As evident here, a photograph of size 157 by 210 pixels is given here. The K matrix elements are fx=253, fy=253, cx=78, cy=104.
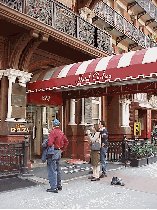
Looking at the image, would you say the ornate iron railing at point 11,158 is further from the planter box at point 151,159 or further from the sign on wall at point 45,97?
the planter box at point 151,159

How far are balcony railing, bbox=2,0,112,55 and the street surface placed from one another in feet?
19.0

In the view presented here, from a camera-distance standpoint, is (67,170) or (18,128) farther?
(67,170)

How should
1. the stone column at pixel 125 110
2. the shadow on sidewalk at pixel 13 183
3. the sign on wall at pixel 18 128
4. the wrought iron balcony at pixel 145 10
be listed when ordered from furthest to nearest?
1. the wrought iron balcony at pixel 145 10
2. the stone column at pixel 125 110
3. the sign on wall at pixel 18 128
4. the shadow on sidewalk at pixel 13 183

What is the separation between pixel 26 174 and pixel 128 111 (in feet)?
33.6

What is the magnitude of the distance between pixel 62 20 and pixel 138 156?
661cm

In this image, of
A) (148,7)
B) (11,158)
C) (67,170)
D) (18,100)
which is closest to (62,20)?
(18,100)

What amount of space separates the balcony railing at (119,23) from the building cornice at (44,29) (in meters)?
5.13

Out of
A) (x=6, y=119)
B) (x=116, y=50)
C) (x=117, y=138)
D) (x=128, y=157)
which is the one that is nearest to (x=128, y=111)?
(x=117, y=138)

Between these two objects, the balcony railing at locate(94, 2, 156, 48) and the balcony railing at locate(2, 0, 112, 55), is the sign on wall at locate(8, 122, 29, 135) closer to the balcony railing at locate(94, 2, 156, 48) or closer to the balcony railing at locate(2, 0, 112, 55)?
the balcony railing at locate(2, 0, 112, 55)

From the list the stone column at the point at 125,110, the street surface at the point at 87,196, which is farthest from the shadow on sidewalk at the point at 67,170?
the stone column at the point at 125,110

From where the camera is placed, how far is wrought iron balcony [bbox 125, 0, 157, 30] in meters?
19.5

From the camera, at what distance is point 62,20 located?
405 inches

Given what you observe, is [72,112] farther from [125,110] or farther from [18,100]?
[125,110]

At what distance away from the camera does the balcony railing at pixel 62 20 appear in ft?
29.3
